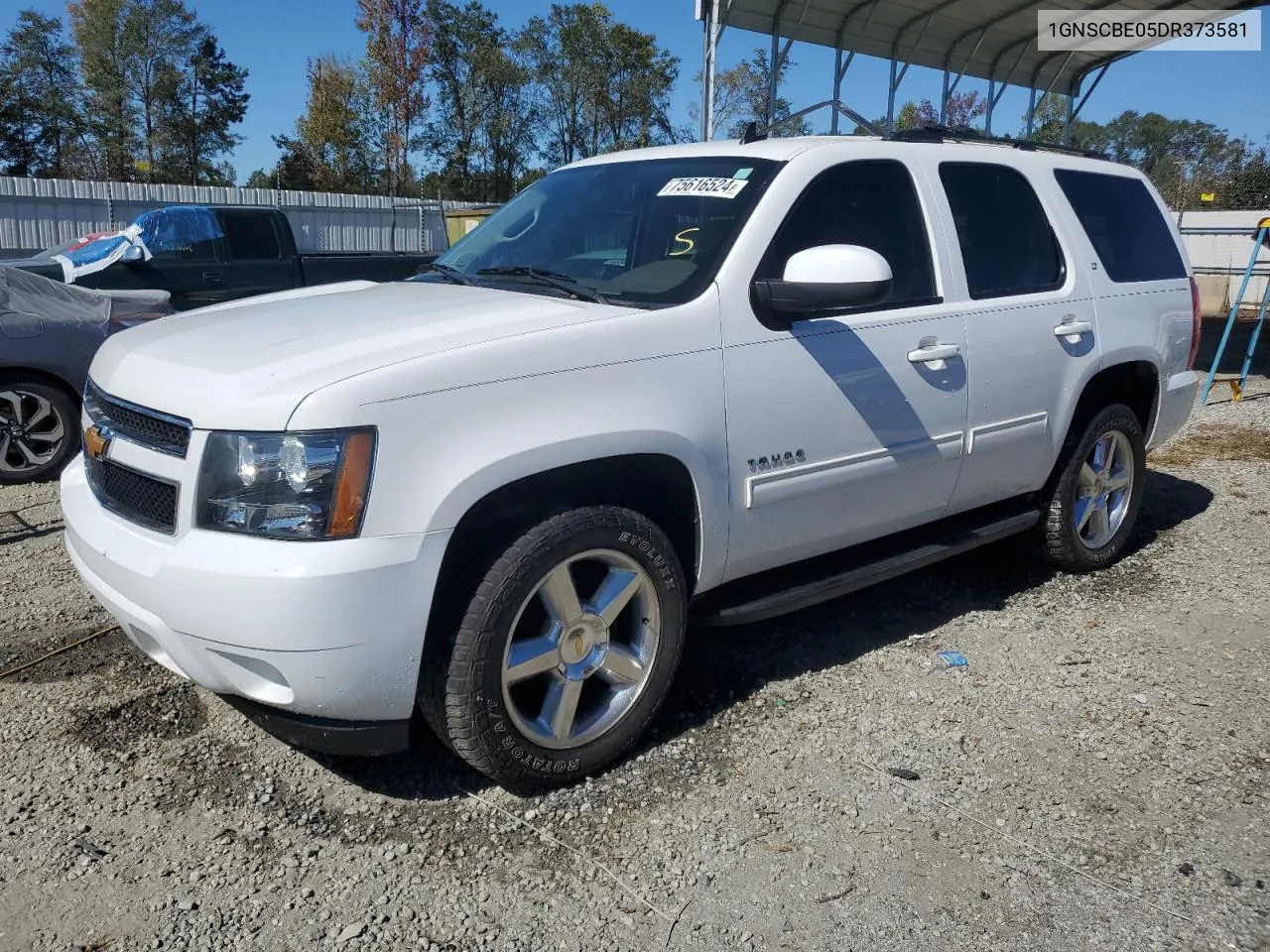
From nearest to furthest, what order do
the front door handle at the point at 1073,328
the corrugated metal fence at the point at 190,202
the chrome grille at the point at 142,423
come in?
1. the chrome grille at the point at 142,423
2. the front door handle at the point at 1073,328
3. the corrugated metal fence at the point at 190,202

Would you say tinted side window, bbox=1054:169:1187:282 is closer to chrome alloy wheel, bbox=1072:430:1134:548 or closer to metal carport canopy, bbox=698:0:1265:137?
chrome alloy wheel, bbox=1072:430:1134:548

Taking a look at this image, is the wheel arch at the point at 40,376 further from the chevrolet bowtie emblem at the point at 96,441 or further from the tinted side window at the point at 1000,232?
the tinted side window at the point at 1000,232

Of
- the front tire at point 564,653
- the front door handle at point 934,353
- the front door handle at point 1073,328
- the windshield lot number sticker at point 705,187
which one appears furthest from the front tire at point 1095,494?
the front tire at point 564,653

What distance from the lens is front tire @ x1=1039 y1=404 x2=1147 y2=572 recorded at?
468cm

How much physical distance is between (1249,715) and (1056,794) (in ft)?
3.45

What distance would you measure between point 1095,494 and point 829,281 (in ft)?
8.32

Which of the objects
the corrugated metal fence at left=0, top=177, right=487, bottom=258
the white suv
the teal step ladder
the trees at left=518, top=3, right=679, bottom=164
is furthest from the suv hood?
the trees at left=518, top=3, right=679, bottom=164

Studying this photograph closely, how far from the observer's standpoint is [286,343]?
2.79m

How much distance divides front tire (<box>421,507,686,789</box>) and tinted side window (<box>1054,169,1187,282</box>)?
9.47 feet

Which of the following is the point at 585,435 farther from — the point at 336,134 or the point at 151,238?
the point at 336,134

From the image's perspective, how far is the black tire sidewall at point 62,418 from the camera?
6.23 meters

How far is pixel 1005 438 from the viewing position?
4.14 metres

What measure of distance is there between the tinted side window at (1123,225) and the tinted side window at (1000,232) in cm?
32

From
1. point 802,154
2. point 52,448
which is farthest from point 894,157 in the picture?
point 52,448
